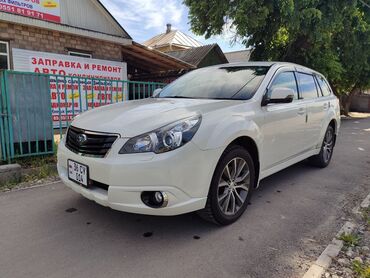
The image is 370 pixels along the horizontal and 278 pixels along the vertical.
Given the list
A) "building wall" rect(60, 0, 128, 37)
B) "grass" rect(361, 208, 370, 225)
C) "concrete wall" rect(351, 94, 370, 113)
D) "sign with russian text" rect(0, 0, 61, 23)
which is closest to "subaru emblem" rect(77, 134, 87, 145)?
"grass" rect(361, 208, 370, 225)

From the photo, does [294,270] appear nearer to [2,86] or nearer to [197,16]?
[2,86]

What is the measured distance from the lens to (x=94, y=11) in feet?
34.9

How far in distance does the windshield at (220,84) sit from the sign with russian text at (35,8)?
7.10m

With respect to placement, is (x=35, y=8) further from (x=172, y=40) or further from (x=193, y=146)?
(x=172, y=40)

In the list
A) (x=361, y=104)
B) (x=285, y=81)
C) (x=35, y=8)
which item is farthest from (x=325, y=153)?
(x=361, y=104)

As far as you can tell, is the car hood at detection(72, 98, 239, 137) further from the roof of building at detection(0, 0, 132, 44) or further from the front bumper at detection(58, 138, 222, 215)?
the roof of building at detection(0, 0, 132, 44)

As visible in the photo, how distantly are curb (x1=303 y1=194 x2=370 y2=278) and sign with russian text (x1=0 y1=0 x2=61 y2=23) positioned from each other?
9690mm

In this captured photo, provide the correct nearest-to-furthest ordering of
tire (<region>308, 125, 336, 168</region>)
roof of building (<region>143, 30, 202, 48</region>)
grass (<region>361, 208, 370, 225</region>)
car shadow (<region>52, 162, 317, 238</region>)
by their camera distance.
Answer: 1. car shadow (<region>52, 162, 317, 238</region>)
2. grass (<region>361, 208, 370, 225</region>)
3. tire (<region>308, 125, 336, 168</region>)
4. roof of building (<region>143, 30, 202, 48</region>)

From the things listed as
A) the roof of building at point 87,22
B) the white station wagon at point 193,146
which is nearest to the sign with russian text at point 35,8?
the roof of building at point 87,22

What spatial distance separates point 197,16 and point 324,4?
4.81 metres

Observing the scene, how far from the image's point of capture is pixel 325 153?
541 centimetres

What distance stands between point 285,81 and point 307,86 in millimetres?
873

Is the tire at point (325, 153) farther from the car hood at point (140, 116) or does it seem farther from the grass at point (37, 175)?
the grass at point (37, 175)

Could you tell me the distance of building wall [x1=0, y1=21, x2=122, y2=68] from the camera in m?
8.98
